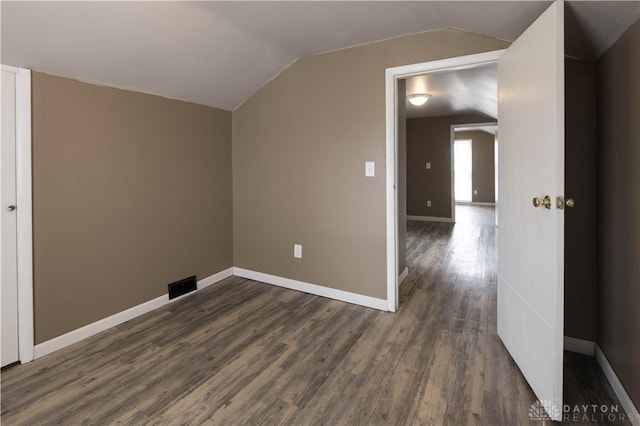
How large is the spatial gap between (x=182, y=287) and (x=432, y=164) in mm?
5936

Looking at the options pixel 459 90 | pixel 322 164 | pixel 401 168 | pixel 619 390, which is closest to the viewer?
pixel 619 390

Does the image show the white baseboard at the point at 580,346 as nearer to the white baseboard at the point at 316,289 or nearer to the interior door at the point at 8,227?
the white baseboard at the point at 316,289

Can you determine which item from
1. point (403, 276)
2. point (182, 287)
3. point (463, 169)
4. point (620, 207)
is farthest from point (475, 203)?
point (182, 287)

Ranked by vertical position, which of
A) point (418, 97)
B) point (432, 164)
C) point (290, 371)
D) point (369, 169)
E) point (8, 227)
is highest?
point (418, 97)

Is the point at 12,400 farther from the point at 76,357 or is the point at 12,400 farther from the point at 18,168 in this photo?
the point at 18,168

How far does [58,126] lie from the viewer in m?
2.16

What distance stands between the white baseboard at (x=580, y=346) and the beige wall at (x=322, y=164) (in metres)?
1.23

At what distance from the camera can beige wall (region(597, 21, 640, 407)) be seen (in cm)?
144

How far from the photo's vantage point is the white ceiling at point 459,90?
3781 millimetres

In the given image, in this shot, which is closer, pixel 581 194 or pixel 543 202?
pixel 543 202

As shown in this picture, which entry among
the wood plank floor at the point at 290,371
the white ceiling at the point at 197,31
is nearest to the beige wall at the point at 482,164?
the wood plank floor at the point at 290,371

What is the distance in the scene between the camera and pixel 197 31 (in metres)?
2.26

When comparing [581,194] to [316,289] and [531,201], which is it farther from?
[316,289]

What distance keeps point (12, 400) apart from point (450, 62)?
127 inches
